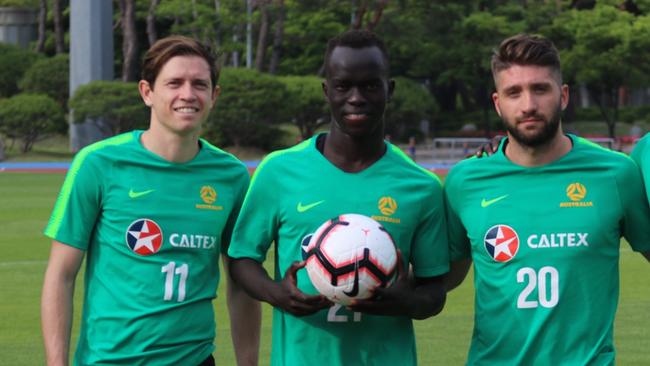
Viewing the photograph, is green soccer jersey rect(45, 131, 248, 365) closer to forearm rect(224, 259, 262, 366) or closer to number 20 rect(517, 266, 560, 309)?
forearm rect(224, 259, 262, 366)

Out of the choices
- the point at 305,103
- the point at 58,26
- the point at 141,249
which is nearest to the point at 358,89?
the point at 141,249

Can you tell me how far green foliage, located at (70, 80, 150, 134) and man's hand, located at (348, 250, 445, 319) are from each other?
128ft

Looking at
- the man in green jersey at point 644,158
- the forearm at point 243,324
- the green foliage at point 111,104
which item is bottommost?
the green foliage at point 111,104

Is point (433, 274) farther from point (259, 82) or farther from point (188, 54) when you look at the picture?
point (259, 82)

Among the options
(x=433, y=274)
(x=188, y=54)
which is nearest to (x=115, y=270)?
(x=188, y=54)

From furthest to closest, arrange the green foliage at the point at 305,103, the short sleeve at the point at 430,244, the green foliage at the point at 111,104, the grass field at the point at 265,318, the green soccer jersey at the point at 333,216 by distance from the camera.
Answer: the green foliage at the point at 305,103
the green foliage at the point at 111,104
the grass field at the point at 265,318
the short sleeve at the point at 430,244
the green soccer jersey at the point at 333,216

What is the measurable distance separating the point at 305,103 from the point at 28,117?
9771mm

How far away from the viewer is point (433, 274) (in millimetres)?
5352

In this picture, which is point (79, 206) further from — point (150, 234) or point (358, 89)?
point (358, 89)

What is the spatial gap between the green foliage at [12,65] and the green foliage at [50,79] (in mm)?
1174

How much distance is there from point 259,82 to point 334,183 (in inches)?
1565

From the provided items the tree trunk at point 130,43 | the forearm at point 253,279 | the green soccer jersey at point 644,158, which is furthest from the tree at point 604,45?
the forearm at point 253,279

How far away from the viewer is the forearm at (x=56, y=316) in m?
5.31

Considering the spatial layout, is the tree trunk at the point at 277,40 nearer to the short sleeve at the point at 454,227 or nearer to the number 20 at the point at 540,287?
the short sleeve at the point at 454,227
